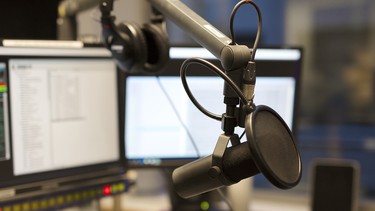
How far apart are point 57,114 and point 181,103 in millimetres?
323

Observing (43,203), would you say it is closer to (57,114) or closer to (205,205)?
(57,114)

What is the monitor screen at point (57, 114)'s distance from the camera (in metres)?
0.98

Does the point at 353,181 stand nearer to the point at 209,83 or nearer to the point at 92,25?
the point at 209,83

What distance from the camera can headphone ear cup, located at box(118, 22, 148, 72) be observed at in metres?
0.86

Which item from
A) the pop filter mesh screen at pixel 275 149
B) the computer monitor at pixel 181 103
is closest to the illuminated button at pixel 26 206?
the computer monitor at pixel 181 103

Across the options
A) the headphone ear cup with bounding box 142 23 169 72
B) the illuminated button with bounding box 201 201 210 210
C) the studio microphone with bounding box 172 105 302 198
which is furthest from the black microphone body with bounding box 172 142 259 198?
the illuminated button with bounding box 201 201 210 210

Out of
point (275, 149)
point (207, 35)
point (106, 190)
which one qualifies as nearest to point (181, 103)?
point (106, 190)

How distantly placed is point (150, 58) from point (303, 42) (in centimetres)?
114

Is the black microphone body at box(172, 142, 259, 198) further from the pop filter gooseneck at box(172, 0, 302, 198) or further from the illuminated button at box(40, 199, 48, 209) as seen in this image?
the illuminated button at box(40, 199, 48, 209)

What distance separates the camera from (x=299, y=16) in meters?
1.85

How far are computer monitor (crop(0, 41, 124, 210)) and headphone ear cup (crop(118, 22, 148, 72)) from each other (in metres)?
0.25

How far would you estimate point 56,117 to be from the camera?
3.44 ft

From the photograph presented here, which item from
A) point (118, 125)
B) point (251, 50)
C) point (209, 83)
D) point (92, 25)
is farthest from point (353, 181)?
point (92, 25)

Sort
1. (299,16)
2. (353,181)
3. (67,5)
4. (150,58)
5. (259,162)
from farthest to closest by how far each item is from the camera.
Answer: (299,16) → (353,181) → (67,5) → (150,58) → (259,162)
